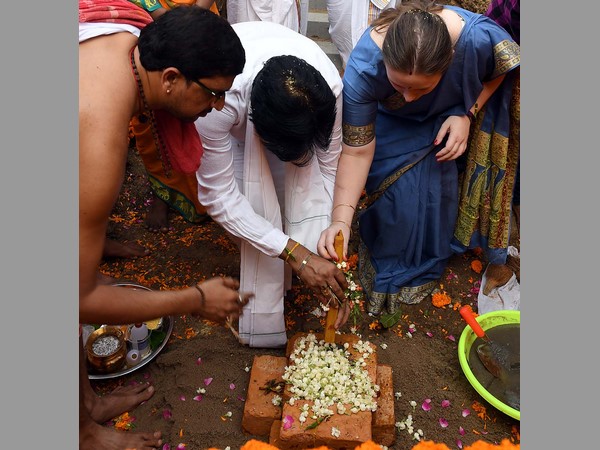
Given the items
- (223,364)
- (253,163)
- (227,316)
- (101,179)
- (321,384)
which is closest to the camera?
(101,179)

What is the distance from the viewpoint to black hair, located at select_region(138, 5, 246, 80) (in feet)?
6.03

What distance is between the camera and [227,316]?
2113 mm

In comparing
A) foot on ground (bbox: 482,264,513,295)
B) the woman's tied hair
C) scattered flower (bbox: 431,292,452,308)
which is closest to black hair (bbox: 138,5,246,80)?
the woman's tied hair

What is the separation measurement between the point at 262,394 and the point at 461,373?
1072 mm

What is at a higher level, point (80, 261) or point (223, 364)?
point (80, 261)

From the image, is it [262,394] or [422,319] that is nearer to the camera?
[262,394]

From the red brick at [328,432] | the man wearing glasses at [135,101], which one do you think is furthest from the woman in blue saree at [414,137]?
the man wearing glasses at [135,101]

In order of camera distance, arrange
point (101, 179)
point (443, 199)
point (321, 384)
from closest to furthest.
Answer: point (101, 179) < point (321, 384) < point (443, 199)

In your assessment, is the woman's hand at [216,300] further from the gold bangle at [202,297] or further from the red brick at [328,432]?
the red brick at [328,432]

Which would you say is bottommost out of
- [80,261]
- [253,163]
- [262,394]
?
[262,394]

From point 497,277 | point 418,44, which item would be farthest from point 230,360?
point 418,44

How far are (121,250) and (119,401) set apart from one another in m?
1.12

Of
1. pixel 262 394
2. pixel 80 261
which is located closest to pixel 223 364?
pixel 262 394

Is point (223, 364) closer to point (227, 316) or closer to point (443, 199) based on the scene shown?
point (227, 316)
